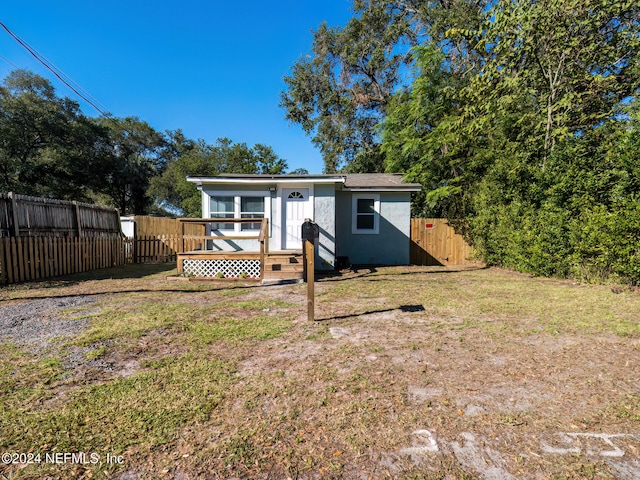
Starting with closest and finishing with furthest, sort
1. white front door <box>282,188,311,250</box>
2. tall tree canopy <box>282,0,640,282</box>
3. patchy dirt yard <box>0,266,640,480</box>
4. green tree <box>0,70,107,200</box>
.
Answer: patchy dirt yard <box>0,266,640,480</box> → tall tree canopy <box>282,0,640,282</box> → white front door <box>282,188,311,250</box> → green tree <box>0,70,107,200</box>

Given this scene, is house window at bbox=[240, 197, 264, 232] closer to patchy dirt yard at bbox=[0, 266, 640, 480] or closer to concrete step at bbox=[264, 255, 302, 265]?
concrete step at bbox=[264, 255, 302, 265]

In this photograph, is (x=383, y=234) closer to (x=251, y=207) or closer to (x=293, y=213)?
(x=293, y=213)

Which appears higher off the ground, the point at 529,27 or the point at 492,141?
the point at 529,27

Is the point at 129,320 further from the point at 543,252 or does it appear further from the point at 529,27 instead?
the point at 529,27

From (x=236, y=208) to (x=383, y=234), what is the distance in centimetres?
539

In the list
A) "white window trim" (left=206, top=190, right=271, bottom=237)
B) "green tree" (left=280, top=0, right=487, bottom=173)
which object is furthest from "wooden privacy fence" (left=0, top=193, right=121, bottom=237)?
"green tree" (left=280, top=0, right=487, bottom=173)

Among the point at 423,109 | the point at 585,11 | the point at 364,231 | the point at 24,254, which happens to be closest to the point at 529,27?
the point at 585,11

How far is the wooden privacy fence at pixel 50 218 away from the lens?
759 cm

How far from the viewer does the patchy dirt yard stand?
1791mm

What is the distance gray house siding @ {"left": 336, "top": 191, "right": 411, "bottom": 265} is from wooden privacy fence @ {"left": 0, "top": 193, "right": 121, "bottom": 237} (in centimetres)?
864

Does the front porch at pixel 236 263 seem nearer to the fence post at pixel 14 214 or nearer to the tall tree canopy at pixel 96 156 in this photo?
the fence post at pixel 14 214

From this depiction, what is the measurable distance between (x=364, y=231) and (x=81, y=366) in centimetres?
949

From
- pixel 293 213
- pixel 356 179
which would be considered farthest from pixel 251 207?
pixel 356 179

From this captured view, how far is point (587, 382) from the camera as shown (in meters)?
2.69
